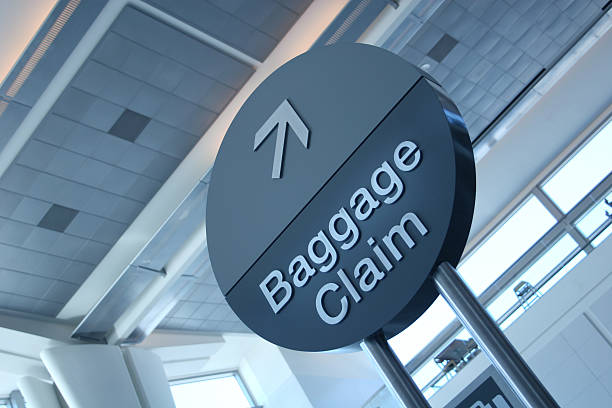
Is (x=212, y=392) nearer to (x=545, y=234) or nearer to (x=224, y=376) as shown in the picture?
(x=224, y=376)

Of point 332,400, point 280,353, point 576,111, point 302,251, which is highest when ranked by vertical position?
point 576,111

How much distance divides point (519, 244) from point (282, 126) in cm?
1361

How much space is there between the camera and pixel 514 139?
1548cm

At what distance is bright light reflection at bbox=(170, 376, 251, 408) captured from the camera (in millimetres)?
14555

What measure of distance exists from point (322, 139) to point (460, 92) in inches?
423

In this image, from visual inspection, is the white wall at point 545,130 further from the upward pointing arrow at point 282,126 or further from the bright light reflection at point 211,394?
the upward pointing arrow at point 282,126

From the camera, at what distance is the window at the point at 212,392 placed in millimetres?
14570

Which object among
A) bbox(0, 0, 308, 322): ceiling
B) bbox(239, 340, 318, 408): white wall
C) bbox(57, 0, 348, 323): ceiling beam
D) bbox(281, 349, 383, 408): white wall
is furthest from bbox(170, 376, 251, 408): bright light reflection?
bbox(0, 0, 308, 322): ceiling

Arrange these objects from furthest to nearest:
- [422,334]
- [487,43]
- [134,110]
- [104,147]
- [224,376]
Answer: [224,376]
[422,334]
[487,43]
[104,147]
[134,110]

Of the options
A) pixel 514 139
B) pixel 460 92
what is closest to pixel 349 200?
pixel 460 92

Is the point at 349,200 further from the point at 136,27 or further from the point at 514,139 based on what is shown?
the point at 514,139

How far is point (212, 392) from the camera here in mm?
15148

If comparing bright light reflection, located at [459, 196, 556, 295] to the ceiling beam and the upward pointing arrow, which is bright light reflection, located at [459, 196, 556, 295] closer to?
the ceiling beam

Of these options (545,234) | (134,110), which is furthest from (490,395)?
(545,234)
